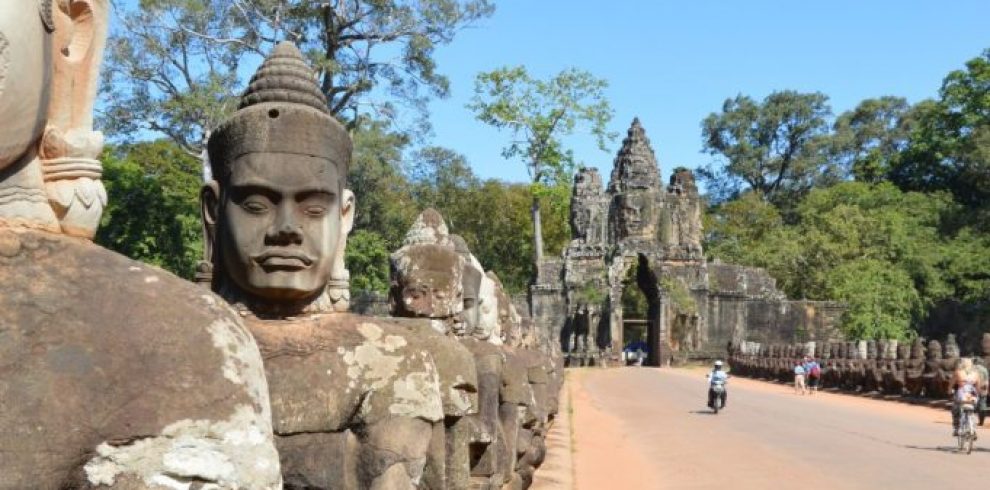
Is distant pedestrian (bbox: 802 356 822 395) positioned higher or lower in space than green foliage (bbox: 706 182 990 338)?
lower

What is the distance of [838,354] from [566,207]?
2647cm

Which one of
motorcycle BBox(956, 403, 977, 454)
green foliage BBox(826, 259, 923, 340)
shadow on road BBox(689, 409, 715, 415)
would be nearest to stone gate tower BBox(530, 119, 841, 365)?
green foliage BBox(826, 259, 923, 340)

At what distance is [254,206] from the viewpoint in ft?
11.3

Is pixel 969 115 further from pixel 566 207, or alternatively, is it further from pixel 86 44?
pixel 86 44

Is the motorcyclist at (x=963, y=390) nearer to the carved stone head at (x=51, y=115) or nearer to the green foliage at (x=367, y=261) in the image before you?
the carved stone head at (x=51, y=115)

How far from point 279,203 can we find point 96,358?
166 centimetres

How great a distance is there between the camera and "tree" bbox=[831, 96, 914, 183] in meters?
70.6

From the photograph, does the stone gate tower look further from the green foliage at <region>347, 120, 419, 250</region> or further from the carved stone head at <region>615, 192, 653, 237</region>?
the green foliage at <region>347, 120, 419, 250</region>

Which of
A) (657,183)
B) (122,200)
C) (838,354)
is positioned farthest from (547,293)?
(122,200)

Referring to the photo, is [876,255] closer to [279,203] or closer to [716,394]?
[716,394]

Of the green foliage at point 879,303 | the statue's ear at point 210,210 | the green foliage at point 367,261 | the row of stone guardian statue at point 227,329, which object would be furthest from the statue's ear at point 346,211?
Result: the green foliage at point 879,303

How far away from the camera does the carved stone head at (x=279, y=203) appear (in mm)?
3414

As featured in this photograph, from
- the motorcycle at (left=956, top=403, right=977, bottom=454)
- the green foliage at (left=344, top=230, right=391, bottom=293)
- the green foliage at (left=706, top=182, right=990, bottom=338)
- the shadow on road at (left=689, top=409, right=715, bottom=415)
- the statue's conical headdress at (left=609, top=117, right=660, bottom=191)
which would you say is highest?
the statue's conical headdress at (left=609, top=117, right=660, bottom=191)

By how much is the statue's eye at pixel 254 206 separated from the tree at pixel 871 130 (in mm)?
69991
